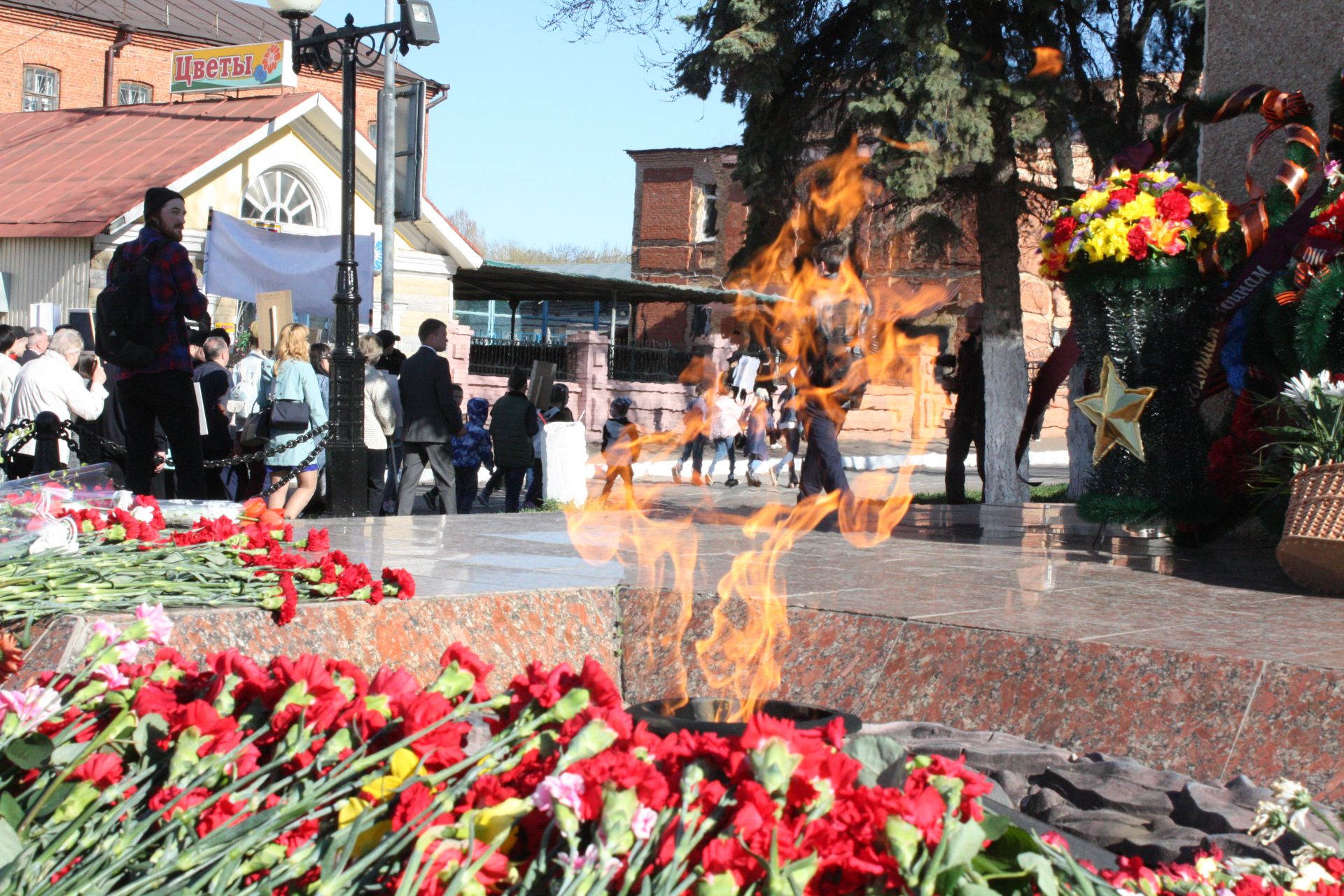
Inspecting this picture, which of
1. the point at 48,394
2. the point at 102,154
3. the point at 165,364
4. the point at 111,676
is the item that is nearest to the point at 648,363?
the point at 102,154

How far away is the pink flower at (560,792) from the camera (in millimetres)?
1935

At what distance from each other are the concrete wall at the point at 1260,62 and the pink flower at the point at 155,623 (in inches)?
244

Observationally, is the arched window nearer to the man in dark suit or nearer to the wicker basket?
A: the man in dark suit

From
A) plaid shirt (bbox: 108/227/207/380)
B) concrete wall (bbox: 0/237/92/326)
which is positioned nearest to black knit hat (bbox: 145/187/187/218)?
plaid shirt (bbox: 108/227/207/380)

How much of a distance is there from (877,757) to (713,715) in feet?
4.19

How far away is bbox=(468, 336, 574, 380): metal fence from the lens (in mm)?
28422

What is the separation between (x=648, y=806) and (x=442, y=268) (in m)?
26.2

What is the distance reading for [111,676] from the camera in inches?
101

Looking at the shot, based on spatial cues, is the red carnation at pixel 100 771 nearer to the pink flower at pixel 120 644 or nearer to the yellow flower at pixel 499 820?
the pink flower at pixel 120 644

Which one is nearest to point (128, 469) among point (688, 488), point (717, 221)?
point (688, 488)

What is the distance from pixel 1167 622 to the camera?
14.4 feet

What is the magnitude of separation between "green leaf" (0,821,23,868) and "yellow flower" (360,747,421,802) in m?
0.52

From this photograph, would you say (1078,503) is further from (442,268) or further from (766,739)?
(442,268)

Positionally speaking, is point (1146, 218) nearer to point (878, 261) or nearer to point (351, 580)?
point (351, 580)
